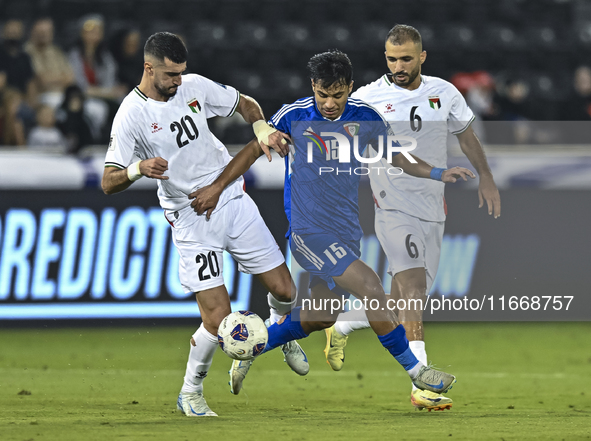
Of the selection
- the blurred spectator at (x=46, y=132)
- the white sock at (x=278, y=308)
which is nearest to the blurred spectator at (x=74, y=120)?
the blurred spectator at (x=46, y=132)

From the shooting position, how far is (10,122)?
33.0ft

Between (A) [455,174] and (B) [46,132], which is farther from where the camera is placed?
(B) [46,132]

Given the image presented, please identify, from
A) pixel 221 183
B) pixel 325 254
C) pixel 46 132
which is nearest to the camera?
pixel 325 254

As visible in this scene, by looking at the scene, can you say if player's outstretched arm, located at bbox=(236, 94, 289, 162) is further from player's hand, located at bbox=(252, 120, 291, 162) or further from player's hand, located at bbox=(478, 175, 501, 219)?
player's hand, located at bbox=(478, 175, 501, 219)

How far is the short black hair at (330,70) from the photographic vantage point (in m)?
5.48

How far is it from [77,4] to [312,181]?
7928 millimetres

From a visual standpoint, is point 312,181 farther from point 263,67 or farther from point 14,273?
point 263,67

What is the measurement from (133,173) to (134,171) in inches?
0.5

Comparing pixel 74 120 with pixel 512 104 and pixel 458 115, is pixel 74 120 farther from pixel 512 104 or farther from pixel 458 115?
pixel 512 104

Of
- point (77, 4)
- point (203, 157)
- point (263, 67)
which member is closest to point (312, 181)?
point (203, 157)


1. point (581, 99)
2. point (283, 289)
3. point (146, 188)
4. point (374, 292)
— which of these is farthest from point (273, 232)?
point (581, 99)

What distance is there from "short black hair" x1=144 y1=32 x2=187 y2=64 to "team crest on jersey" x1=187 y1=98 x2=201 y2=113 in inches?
13.2

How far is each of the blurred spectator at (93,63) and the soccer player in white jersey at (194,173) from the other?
17.1ft

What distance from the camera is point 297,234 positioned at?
230 inches
